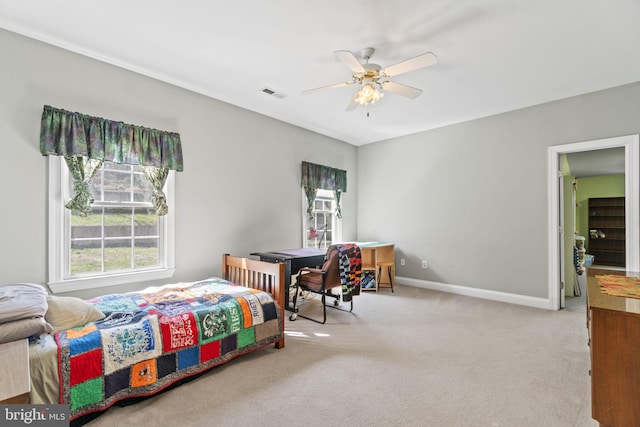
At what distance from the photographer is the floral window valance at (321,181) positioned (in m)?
4.72

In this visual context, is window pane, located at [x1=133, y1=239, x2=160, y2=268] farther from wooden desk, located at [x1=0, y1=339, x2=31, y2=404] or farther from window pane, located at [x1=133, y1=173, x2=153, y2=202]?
wooden desk, located at [x1=0, y1=339, x2=31, y2=404]

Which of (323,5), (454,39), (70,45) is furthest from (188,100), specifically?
(454,39)

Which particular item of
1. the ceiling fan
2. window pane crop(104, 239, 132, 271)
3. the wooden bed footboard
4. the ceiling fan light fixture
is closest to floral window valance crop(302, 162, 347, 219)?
the wooden bed footboard

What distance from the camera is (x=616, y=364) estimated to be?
1.41m

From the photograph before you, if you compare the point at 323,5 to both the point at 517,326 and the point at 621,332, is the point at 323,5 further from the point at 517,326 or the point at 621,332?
the point at 517,326

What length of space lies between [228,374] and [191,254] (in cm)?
155

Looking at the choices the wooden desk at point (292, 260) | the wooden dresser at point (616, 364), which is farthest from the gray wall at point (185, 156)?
the wooden dresser at point (616, 364)

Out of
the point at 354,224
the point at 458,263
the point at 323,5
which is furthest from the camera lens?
the point at 354,224

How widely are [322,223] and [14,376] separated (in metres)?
4.29

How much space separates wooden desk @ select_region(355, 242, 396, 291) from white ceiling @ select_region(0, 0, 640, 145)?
89.9 inches

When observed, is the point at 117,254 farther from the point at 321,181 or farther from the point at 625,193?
the point at 625,193

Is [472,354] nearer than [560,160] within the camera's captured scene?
Yes

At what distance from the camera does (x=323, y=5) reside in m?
2.12

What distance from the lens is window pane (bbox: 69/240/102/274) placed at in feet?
8.87
